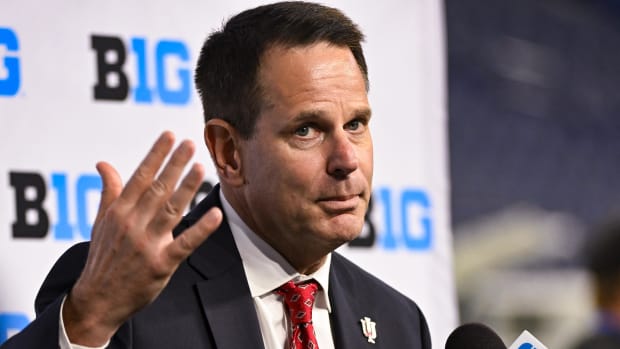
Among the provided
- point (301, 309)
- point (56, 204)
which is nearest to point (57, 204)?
point (56, 204)

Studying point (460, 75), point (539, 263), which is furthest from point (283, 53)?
point (539, 263)

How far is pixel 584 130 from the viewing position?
14.0 feet

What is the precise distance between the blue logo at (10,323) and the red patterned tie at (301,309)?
35.9 inches

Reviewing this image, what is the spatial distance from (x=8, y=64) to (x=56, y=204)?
16.8 inches

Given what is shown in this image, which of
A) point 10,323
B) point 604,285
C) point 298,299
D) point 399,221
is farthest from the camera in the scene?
point 604,285

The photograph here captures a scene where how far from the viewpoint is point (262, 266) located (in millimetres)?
2533

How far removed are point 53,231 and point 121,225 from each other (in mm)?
1308

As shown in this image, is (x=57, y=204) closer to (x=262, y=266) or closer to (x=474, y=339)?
(x=262, y=266)

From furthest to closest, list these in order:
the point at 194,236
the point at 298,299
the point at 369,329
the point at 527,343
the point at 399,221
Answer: the point at 399,221 < the point at 369,329 < the point at 298,299 < the point at 527,343 < the point at 194,236

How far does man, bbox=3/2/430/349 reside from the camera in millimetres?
2398

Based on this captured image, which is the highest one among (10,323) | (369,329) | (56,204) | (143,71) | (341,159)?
(143,71)

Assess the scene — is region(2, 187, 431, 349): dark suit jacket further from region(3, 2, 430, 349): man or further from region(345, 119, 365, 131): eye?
region(345, 119, 365, 131): eye

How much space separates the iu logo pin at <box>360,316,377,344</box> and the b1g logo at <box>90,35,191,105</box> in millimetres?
1047

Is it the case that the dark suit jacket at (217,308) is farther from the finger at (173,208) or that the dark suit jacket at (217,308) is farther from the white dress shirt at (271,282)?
the finger at (173,208)
